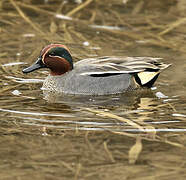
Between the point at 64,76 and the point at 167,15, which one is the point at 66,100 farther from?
the point at 167,15

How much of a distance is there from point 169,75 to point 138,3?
4.47 meters

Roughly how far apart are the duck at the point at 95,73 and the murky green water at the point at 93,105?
17 cm

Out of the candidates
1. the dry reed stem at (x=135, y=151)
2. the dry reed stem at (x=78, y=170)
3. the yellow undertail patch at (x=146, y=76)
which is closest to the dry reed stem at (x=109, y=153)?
the dry reed stem at (x=135, y=151)

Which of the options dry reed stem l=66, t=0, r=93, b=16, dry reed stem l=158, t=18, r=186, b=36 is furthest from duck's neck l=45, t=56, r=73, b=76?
dry reed stem l=66, t=0, r=93, b=16

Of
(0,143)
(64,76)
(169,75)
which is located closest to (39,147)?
(0,143)

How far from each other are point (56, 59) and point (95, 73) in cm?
71

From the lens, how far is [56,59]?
9336 mm

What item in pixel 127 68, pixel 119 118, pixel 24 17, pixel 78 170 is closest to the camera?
pixel 78 170

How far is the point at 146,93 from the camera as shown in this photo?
935 cm

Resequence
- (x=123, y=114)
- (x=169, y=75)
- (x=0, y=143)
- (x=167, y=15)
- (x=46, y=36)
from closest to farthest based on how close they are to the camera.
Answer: (x=0, y=143), (x=123, y=114), (x=169, y=75), (x=46, y=36), (x=167, y=15)

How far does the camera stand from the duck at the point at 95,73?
9.13 meters

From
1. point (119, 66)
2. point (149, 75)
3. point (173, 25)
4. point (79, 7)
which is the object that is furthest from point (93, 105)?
point (79, 7)

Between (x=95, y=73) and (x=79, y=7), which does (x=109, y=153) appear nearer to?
(x=95, y=73)

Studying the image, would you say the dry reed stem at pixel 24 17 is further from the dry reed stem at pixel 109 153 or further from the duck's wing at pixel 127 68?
the dry reed stem at pixel 109 153
